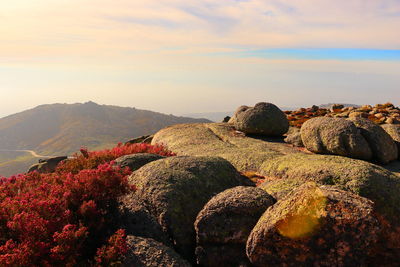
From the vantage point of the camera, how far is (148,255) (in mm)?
8125

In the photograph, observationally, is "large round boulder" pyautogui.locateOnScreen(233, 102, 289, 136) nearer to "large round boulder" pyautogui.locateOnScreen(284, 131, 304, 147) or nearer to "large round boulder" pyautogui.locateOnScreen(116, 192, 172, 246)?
"large round boulder" pyautogui.locateOnScreen(284, 131, 304, 147)

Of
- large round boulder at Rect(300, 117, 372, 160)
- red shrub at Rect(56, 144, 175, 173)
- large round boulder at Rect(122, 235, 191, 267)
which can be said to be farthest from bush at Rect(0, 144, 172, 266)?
large round boulder at Rect(300, 117, 372, 160)

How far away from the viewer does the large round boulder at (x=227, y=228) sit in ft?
29.1

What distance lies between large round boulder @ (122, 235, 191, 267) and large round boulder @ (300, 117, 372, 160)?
49.1 feet

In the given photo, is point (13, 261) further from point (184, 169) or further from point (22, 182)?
point (184, 169)

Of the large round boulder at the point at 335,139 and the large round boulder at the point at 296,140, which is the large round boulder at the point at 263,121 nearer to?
the large round boulder at the point at 296,140

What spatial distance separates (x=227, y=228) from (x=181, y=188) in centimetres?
244

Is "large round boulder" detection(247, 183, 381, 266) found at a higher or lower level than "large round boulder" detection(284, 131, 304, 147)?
higher

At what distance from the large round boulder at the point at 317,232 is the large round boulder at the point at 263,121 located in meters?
20.3

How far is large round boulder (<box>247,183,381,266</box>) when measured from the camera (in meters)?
A: 7.03

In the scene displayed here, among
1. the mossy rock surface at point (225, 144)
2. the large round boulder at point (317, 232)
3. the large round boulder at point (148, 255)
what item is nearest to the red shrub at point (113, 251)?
the large round boulder at point (148, 255)

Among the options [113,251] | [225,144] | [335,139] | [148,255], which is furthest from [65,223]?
[335,139]

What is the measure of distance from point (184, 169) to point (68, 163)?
6880 mm

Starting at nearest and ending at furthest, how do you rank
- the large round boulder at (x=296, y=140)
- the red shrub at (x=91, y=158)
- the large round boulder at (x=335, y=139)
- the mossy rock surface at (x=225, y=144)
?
1. the red shrub at (x=91, y=158)
2. the mossy rock surface at (x=225, y=144)
3. the large round boulder at (x=335, y=139)
4. the large round boulder at (x=296, y=140)
